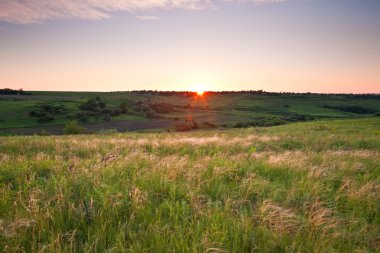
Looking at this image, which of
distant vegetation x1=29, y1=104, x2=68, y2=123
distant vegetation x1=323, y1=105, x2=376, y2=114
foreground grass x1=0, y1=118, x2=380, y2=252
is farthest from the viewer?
distant vegetation x1=323, y1=105, x2=376, y2=114

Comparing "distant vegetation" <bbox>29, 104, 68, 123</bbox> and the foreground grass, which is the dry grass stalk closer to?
the foreground grass

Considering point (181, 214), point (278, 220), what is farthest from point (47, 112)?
point (278, 220)

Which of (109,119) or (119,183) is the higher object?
(119,183)

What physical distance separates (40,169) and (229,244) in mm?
5070

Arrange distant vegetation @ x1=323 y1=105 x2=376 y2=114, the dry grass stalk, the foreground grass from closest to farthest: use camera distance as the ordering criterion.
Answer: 1. the foreground grass
2. the dry grass stalk
3. distant vegetation @ x1=323 y1=105 x2=376 y2=114

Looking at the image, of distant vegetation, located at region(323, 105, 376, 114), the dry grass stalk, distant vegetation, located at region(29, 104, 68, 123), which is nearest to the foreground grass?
the dry grass stalk

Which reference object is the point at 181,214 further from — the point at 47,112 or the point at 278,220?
the point at 47,112

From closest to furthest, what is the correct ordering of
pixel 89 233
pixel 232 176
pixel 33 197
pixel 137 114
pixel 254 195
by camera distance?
pixel 89 233
pixel 33 197
pixel 254 195
pixel 232 176
pixel 137 114

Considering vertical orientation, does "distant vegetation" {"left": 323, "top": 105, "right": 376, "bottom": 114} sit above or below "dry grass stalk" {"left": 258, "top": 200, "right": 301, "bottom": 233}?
below

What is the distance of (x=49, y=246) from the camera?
312cm

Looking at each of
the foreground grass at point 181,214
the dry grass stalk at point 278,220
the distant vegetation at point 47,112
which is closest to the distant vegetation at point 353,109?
the distant vegetation at point 47,112

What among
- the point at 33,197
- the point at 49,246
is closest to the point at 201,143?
the point at 33,197

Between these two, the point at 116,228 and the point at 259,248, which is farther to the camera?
the point at 116,228

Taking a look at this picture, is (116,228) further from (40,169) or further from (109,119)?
(109,119)
